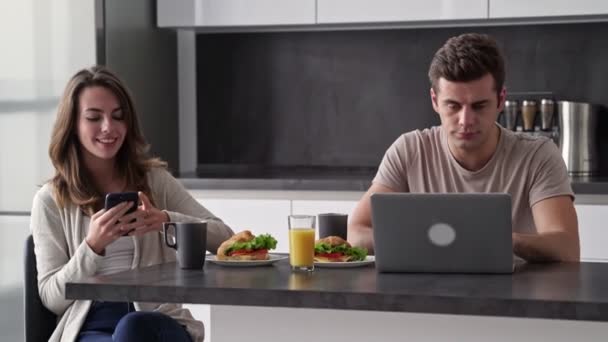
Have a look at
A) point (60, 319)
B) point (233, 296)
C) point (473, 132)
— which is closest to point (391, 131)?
point (473, 132)

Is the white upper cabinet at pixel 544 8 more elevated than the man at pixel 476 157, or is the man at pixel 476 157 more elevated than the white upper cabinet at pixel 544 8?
the white upper cabinet at pixel 544 8

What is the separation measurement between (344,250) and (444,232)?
0.90 ft

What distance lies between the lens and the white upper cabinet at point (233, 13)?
4.21 m

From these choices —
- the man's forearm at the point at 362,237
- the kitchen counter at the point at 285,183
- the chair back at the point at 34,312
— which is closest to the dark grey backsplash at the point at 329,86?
the kitchen counter at the point at 285,183

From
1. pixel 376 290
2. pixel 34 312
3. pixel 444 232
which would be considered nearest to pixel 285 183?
pixel 34 312

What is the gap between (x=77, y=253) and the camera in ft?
7.94

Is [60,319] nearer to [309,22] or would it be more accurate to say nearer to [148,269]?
[148,269]

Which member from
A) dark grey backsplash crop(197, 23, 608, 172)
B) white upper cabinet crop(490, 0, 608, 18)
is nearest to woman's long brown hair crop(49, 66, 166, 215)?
white upper cabinet crop(490, 0, 608, 18)

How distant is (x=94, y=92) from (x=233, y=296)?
40.4 inches

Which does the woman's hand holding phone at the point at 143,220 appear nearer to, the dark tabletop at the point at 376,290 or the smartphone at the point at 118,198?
the smartphone at the point at 118,198

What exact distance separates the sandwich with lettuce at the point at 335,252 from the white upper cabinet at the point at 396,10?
78.8 inches

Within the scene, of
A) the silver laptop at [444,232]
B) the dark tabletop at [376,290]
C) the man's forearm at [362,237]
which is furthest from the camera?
the man's forearm at [362,237]

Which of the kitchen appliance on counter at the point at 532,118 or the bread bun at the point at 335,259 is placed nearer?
the bread bun at the point at 335,259

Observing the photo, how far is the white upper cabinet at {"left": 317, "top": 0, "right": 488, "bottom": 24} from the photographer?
4.03 metres
